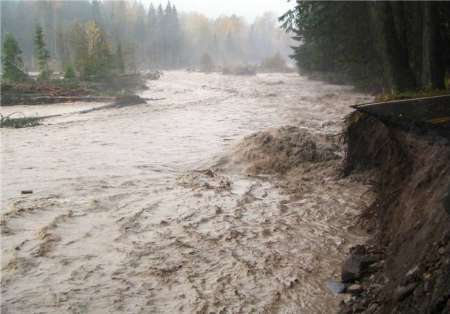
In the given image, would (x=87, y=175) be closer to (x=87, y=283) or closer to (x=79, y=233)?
(x=79, y=233)

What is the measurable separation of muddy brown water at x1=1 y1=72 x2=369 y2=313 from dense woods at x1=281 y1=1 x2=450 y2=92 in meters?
3.09

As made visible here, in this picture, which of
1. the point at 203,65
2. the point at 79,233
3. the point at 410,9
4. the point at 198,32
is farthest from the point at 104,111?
the point at 198,32

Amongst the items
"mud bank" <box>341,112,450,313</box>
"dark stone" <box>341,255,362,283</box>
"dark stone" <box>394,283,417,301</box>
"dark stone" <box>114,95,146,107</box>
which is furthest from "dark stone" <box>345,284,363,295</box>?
"dark stone" <box>114,95,146,107</box>

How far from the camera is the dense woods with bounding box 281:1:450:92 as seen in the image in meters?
8.81

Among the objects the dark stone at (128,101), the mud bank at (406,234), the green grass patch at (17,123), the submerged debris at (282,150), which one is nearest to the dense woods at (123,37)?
the dark stone at (128,101)

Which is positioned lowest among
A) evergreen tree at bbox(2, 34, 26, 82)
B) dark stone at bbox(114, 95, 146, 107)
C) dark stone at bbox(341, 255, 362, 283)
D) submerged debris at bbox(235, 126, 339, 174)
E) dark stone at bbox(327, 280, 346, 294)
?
dark stone at bbox(327, 280, 346, 294)

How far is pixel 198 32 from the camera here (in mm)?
136250

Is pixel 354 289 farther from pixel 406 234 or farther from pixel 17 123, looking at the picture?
pixel 17 123

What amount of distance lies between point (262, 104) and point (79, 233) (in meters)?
18.1

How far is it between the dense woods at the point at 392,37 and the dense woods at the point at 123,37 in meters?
31.5

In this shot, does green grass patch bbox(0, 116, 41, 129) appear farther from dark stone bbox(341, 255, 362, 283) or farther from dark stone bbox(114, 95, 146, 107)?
dark stone bbox(341, 255, 362, 283)

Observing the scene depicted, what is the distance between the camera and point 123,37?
103m

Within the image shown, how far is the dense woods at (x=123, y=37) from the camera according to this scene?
5650cm

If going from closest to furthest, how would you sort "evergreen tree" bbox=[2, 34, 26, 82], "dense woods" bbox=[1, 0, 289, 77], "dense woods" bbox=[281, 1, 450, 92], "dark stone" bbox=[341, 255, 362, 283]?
"dark stone" bbox=[341, 255, 362, 283]
"dense woods" bbox=[281, 1, 450, 92]
"evergreen tree" bbox=[2, 34, 26, 82]
"dense woods" bbox=[1, 0, 289, 77]
